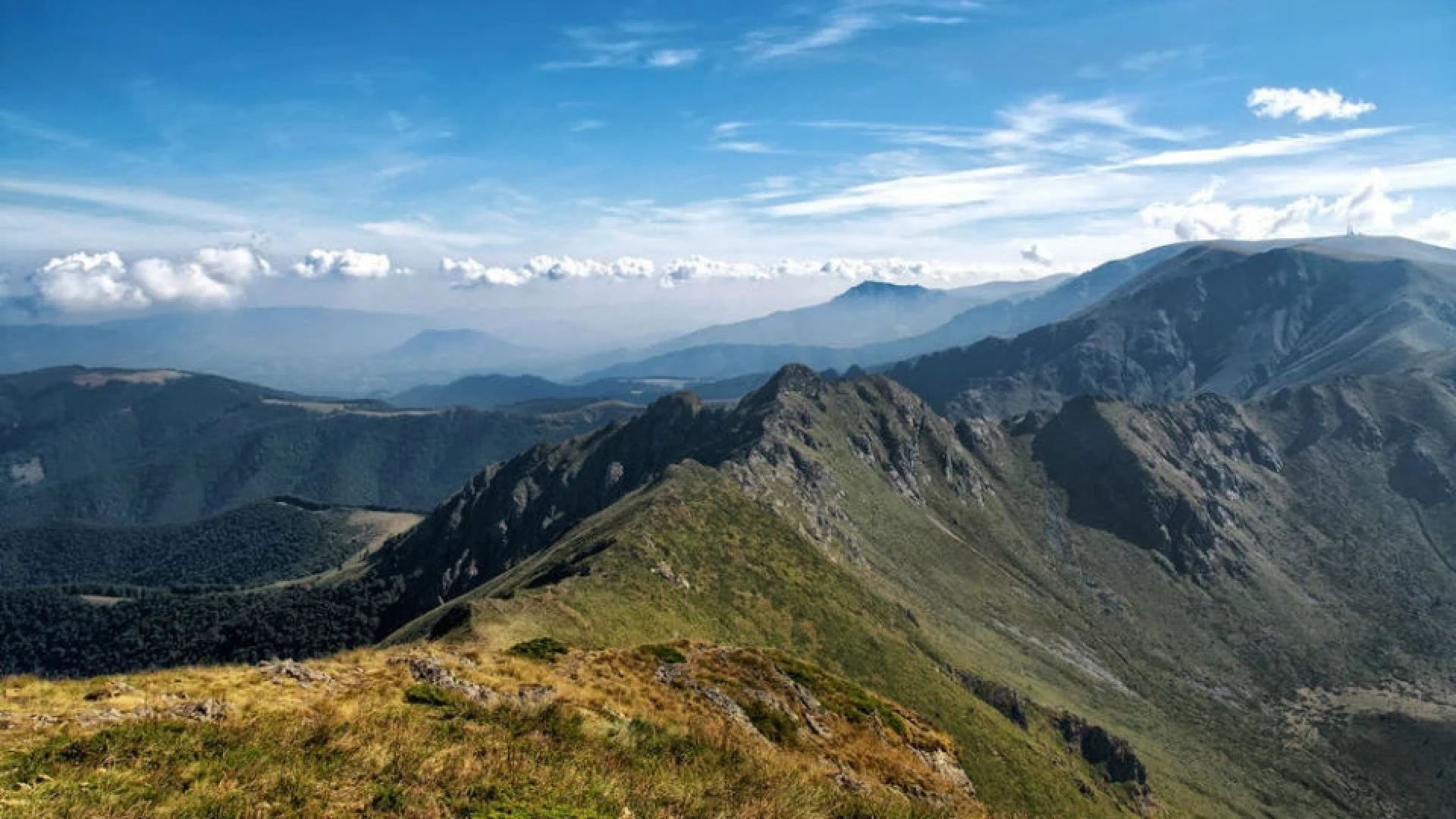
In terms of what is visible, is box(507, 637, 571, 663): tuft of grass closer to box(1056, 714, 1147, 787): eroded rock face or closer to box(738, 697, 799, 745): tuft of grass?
box(738, 697, 799, 745): tuft of grass

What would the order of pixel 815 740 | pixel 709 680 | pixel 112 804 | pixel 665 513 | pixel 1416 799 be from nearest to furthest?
pixel 112 804, pixel 815 740, pixel 709 680, pixel 665 513, pixel 1416 799

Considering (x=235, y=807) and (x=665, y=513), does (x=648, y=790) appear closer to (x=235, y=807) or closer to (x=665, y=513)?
(x=235, y=807)

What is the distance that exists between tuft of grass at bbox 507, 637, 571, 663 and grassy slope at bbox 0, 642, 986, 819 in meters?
7.08

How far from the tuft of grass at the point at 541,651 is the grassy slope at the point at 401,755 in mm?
7078

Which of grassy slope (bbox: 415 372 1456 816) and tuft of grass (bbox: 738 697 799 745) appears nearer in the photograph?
tuft of grass (bbox: 738 697 799 745)

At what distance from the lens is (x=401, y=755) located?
19.1 m

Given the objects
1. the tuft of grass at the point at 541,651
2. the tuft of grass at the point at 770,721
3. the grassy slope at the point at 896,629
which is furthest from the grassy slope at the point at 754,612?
the tuft of grass at the point at 770,721

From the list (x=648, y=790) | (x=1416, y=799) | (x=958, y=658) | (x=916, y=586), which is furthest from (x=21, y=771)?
(x=1416, y=799)

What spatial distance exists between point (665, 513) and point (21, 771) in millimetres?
105579

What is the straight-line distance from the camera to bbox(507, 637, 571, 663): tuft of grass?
40.4 m

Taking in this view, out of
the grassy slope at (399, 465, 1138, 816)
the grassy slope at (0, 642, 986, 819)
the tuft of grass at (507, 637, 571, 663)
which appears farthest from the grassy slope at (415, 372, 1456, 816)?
the grassy slope at (0, 642, 986, 819)

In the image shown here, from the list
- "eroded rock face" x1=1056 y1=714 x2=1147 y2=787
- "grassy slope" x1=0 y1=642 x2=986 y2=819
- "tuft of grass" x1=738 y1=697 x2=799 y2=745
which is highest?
"grassy slope" x1=0 y1=642 x2=986 y2=819

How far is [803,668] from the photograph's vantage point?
1906 inches

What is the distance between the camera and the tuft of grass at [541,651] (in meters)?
40.4
